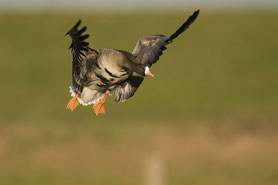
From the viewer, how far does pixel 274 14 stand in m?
58.1

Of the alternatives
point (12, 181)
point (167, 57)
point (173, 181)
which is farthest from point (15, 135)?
point (167, 57)

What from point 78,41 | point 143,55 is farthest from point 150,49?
point 78,41

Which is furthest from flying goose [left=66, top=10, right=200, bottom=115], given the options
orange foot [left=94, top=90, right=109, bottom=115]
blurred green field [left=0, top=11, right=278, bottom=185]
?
blurred green field [left=0, top=11, right=278, bottom=185]

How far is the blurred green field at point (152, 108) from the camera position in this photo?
26359 mm

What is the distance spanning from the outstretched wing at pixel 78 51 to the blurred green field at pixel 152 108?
16.6m

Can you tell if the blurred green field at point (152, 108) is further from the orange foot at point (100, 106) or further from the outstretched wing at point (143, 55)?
the outstretched wing at point (143, 55)

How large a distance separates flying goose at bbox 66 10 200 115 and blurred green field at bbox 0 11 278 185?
16240 millimetres

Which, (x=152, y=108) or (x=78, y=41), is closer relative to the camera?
(x=78, y=41)

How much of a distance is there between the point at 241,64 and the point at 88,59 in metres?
39.7

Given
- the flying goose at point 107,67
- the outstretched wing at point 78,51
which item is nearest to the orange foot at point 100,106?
the flying goose at point 107,67

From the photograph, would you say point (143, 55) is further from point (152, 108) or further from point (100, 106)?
point (152, 108)

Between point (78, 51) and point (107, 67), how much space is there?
0.51 meters

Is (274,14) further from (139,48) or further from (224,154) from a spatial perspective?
(139,48)

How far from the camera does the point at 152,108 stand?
39.2 m
